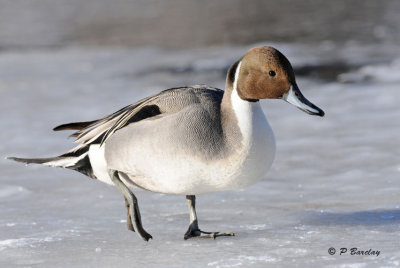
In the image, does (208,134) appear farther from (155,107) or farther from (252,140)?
(155,107)

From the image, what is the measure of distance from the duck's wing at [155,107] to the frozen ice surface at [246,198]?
492 millimetres

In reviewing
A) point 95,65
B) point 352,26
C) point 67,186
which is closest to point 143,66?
point 95,65

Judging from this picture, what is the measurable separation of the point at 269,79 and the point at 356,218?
93 centimetres

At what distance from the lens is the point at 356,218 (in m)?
3.78

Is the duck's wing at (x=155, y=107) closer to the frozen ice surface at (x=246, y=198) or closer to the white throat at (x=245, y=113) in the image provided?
the white throat at (x=245, y=113)

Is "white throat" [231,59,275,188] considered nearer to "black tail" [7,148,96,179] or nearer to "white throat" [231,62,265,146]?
"white throat" [231,62,265,146]

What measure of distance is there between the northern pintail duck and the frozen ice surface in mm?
274

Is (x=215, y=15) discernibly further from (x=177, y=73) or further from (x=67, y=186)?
(x=67, y=186)

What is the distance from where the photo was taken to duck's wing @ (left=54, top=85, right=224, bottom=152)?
3500 millimetres

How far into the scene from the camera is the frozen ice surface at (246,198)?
3.33 meters

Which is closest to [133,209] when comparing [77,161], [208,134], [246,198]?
[77,161]

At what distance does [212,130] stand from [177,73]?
573 cm

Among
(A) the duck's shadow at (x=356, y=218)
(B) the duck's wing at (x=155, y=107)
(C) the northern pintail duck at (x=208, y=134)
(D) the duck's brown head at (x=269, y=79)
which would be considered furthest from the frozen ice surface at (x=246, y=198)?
(D) the duck's brown head at (x=269, y=79)

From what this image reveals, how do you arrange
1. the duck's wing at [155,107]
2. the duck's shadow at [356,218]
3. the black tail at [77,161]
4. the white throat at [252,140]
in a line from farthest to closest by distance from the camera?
the black tail at [77,161] → the duck's shadow at [356,218] → the duck's wing at [155,107] → the white throat at [252,140]
